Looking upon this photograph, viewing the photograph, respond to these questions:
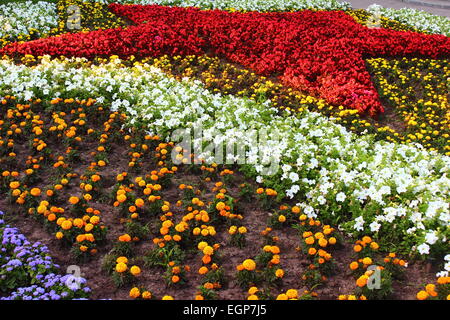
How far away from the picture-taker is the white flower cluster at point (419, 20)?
1412 cm

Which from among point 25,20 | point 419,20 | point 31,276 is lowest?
point 31,276

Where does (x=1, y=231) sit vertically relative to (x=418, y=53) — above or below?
below

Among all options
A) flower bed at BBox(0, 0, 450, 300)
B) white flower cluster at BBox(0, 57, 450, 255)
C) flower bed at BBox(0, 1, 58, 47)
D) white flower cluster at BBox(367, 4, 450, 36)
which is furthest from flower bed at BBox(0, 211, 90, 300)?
white flower cluster at BBox(367, 4, 450, 36)

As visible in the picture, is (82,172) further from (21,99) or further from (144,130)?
(21,99)

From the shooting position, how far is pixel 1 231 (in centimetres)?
443

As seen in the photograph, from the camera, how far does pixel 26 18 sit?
37.3ft

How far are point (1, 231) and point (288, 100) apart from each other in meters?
5.48

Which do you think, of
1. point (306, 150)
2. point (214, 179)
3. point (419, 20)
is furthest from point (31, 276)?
point (419, 20)

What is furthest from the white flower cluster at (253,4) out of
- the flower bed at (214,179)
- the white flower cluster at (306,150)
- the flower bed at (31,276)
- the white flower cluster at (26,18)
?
the flower bed at (31,276)

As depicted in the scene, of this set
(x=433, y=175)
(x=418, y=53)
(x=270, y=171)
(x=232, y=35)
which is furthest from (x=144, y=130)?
(x=418, y=53)

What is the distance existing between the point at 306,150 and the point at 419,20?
1137cm

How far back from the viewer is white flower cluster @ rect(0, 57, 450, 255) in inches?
191

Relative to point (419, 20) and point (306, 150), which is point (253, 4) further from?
point (306, 150)

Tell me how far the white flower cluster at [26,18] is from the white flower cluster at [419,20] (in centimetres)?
1082
